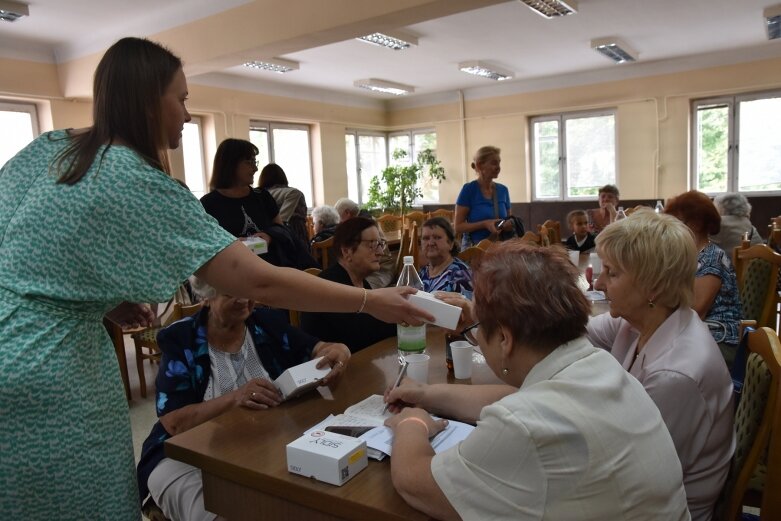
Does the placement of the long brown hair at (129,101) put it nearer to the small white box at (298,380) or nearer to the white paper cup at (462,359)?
the small white box at (298,380)

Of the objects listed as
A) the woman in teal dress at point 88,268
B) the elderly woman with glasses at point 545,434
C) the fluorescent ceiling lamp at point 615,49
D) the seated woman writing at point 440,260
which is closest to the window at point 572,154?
the fluorescent ceiling lamp at point 615,49

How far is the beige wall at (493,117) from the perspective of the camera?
6.36m

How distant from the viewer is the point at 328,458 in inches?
43.0

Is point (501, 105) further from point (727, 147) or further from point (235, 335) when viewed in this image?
point (235, 335)

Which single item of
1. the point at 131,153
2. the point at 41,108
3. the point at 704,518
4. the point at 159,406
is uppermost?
the point at 41,108

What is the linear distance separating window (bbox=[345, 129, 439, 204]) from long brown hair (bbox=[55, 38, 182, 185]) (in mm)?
9055

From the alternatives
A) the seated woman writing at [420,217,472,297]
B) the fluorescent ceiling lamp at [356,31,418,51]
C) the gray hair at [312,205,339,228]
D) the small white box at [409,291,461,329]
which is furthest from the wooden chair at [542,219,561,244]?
the small white box at [409,291,461,329]

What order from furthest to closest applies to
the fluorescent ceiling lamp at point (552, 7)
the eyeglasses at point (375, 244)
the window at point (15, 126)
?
the window at point (15, 126) < the fluorescent ceiling lamp at point (552, 7) < the eyeglasses at point (375, 244)

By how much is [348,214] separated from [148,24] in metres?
2.54

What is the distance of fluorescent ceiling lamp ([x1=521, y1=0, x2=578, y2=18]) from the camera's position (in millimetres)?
5010

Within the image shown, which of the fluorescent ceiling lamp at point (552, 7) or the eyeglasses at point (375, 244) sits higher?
the fluorescent ceiling lamp at point (552, 7)

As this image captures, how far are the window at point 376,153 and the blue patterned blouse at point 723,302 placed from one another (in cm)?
826

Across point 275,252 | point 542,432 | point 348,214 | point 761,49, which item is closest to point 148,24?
point 348,214

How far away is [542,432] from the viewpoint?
2.75 feet
